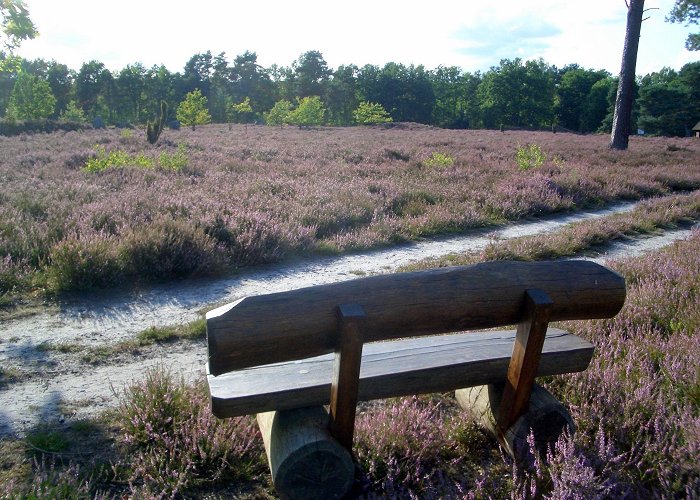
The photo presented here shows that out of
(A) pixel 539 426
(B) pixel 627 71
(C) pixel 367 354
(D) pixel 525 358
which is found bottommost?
(A) pixel 539 426

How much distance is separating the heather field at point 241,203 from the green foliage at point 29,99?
42869mm

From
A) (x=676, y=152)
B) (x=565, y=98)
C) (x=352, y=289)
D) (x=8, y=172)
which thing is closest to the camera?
(x=352, y=289)

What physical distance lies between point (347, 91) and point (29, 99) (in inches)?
1991

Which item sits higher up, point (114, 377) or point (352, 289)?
point (352, 289)

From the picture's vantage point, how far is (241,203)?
10.4 metres

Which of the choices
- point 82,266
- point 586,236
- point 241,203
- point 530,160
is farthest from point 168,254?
point 530,160

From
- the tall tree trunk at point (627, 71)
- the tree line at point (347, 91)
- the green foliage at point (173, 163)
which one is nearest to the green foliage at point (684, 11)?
the tall tree trunk at point (627, 71)

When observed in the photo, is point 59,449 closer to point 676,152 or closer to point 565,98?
point 676,152

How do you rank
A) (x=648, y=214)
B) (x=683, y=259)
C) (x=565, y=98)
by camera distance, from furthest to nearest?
(x=565, y=98) → (x=648, y=214) → (x=683, y=259)

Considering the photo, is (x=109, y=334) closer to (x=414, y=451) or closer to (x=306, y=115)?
(x=414, y=451)

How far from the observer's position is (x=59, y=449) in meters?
3.25

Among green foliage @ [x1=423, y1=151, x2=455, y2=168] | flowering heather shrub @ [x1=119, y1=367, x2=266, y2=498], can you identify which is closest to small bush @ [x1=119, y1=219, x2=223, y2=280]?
flowering heather shrub @ [x1=119, y1=367, x2=266, y2=498]

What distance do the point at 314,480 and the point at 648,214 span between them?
37.6ft

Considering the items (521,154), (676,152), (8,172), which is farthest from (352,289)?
(676,152)
